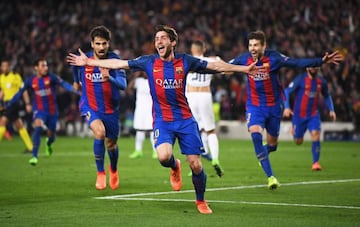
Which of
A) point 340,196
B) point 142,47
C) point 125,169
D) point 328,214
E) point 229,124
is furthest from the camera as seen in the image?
point 142,47

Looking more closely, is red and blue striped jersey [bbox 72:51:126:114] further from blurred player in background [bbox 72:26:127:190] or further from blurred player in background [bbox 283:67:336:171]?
blurred player in background [bbox 283:67:336:171]

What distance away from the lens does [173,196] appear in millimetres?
12320

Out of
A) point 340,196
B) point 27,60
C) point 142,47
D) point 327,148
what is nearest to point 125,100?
point 142,47

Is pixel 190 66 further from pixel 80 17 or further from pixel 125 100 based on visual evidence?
pixel 80 17

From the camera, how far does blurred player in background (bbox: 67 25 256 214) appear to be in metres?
10.6

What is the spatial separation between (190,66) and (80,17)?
30762 millimetres

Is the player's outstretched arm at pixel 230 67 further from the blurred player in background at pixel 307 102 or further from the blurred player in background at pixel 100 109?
the blurred player in background at pixel 307 102

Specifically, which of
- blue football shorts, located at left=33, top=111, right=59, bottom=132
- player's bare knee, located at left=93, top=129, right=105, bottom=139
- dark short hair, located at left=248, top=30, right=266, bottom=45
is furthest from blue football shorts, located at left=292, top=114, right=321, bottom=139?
player's bare knee, located at left=93, top=129, right=105, bottom=139

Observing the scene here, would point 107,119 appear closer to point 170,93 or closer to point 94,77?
point 94,77

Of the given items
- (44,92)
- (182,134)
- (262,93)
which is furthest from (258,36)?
(44,92)

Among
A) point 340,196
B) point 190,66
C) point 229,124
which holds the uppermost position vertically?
point 190,66

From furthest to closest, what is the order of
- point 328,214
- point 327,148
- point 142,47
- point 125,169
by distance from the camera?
point 142,47
point 327,148
point 125,169
point 328,214

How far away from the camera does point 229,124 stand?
34.4 meters

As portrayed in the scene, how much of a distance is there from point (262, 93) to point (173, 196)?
114 inches
